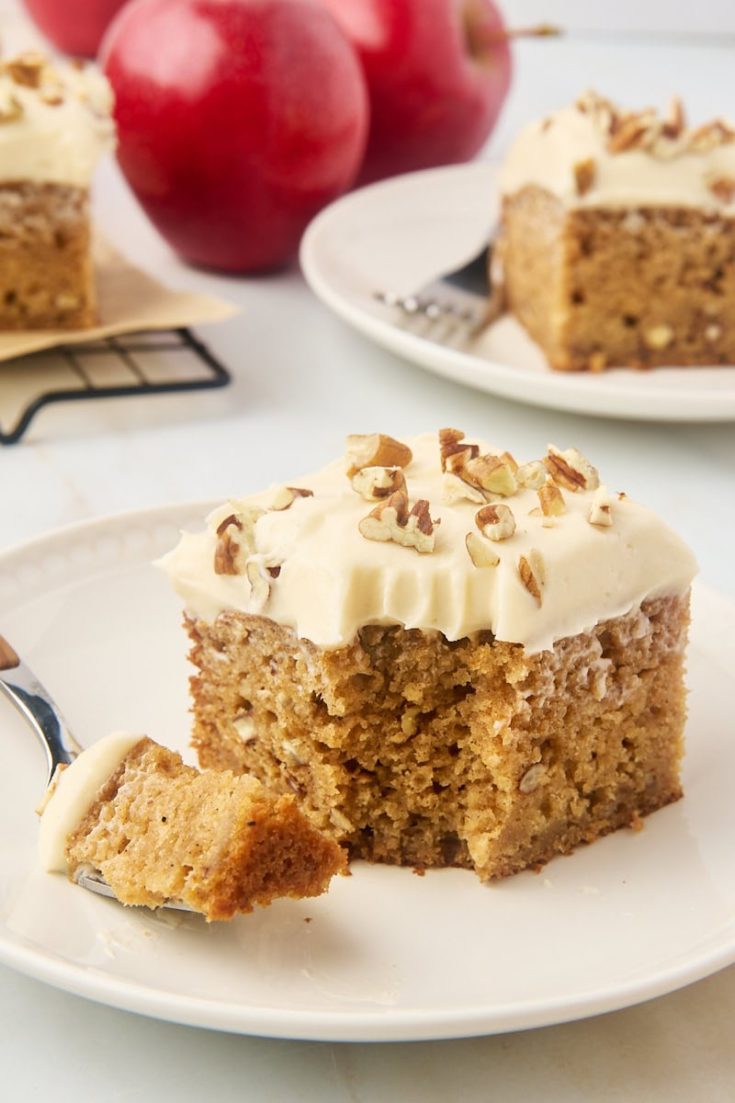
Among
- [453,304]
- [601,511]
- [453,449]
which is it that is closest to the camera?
[601,511]

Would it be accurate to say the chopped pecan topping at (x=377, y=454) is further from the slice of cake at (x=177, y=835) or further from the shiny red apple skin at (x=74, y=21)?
the shiny red apple skin at (x=74, y=21)

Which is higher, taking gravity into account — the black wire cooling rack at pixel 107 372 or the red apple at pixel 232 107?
the red apple at pixel 232 107

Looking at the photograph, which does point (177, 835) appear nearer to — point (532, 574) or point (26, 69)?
point (532, 574)

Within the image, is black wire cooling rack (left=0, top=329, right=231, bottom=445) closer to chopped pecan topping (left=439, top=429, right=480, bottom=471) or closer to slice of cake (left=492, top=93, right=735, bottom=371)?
slice of cake (left=492, top=93, right=735, bottom=371)

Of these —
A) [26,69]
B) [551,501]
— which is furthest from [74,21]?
[551,501]

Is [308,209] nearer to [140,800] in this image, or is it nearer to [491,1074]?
[140,800]

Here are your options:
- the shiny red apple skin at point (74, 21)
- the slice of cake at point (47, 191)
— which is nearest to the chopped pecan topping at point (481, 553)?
the slice of cake at point (47, 191)

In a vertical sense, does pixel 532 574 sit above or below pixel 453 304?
above
